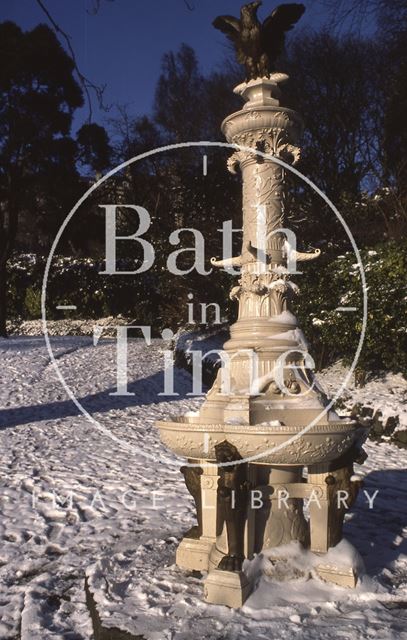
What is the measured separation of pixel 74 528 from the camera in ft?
16.4

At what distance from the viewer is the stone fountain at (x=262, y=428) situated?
11.2ft

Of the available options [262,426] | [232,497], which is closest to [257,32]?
[262,426]

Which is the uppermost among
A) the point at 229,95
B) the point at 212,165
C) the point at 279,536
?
the point at 229,95

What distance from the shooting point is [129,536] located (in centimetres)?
474

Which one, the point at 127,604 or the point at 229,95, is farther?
the point at 229,95

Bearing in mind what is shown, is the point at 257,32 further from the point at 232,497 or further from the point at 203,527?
the point at 203,527

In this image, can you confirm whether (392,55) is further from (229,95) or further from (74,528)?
(74,528)

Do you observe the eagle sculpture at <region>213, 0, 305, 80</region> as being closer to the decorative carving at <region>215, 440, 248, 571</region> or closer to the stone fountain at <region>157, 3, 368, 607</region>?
the stone fountain at <region>157, 3, 368, 607</region>

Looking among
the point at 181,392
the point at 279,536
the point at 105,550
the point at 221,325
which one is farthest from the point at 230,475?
the point at 221,325

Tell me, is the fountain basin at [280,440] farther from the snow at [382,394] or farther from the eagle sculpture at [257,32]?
the snow at [382,394]

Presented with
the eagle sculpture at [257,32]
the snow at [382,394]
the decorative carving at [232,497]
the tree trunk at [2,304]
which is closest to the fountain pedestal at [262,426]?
the decorative carving at [232,497]

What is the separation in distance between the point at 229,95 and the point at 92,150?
5588 mm

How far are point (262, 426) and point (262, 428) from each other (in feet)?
0.11

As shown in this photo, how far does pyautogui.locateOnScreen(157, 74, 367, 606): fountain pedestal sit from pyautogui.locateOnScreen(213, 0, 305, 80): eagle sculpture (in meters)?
0.17
